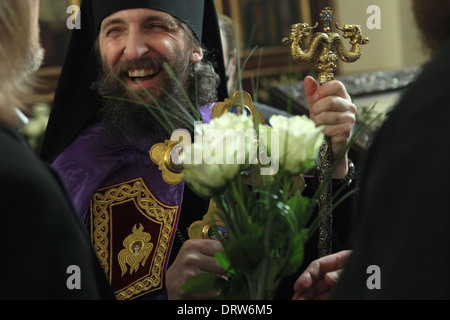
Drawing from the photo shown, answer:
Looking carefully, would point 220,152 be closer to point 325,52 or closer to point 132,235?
point 325,52

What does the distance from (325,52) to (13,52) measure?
0.94 metres

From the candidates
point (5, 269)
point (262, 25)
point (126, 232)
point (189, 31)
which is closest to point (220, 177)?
point (5, 269)

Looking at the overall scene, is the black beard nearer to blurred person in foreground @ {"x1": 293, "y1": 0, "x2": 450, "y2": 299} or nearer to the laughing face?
the laughing face

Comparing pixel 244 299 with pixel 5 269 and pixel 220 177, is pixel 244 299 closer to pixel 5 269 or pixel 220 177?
pixel 220 177

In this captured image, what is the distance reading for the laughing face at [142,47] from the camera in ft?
7.59

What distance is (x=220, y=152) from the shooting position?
1.21 m

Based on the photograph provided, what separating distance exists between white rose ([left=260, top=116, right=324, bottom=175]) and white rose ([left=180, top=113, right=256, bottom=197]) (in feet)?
0.20

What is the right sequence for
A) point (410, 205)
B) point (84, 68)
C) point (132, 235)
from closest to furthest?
1. point (410, 205)
2. point (132, 235)
3. point (84, 68)

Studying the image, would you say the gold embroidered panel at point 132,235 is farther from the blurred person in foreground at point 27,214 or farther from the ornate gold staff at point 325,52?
the blurred person in foreground at point 27,214

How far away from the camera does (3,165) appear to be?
3.78ft

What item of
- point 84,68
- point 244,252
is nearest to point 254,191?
point 244,252

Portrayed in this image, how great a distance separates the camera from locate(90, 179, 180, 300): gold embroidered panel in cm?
220

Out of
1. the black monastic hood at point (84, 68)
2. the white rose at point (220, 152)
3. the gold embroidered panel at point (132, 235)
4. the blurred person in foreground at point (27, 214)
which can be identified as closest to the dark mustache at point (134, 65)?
the black monastic hood at point (84, 68)
